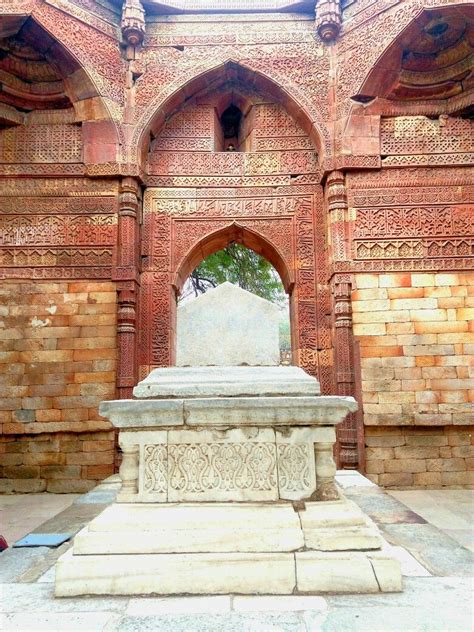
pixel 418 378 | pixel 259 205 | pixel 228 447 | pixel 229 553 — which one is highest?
pixel 259 205

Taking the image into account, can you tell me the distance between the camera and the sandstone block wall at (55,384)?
663 cm

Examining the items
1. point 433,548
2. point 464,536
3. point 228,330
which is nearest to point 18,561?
point 228,330

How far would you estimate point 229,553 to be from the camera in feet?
7.74

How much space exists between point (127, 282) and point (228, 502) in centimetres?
491

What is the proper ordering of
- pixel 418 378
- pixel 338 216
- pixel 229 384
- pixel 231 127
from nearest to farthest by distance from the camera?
pixel 229 384 < pixel 418 378 < pixel 338 216 < pixel 231 127

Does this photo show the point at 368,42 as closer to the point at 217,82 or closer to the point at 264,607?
the point at 217,82

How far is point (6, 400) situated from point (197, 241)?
362 centimetres

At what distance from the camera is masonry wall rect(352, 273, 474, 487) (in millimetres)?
6492

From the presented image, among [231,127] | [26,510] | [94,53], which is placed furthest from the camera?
[231,127]

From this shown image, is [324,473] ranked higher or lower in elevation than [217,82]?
lower

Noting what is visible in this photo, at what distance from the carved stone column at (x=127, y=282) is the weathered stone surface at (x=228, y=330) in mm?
3594

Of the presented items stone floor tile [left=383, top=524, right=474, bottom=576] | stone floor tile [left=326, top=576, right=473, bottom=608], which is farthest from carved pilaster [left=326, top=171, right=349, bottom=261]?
stone floor tile [left=326, top=576, right=473, bottom=608]

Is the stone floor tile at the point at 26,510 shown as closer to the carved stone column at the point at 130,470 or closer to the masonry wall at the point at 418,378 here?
the carved stone column at the point at 130,470

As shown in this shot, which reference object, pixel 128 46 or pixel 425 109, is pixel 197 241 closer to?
pixel 128 46
